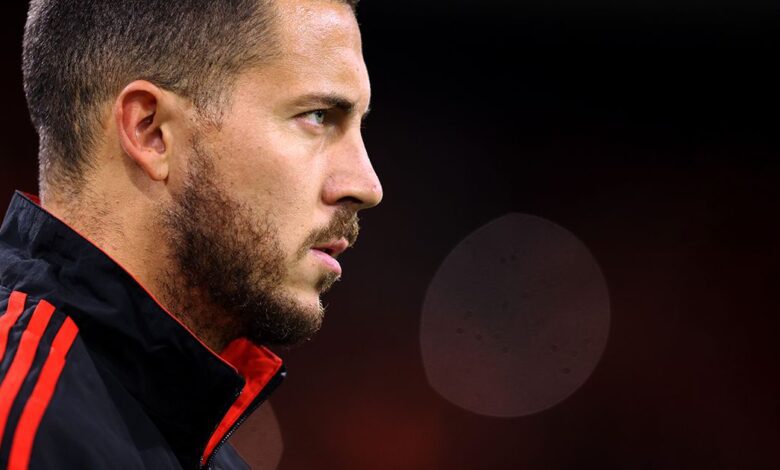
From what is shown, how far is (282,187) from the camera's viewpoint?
0.72 m

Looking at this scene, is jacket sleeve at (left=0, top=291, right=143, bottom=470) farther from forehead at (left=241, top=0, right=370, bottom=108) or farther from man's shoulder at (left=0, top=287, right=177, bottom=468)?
forehead at (left=241, top=0, right=370, bottom=108)

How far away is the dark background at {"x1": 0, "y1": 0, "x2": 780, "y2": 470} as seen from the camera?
2148 mm

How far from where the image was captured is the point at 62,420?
0.55m

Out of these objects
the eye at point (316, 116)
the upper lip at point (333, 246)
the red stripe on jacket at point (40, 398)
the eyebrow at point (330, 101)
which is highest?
the eyebrow at point (330, 101)

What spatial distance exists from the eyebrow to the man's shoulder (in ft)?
0.86

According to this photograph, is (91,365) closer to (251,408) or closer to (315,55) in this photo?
(251,408)

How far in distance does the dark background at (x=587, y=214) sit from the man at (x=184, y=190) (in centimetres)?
138

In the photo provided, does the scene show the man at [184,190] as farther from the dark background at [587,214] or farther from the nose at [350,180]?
the dark background at [587,214]

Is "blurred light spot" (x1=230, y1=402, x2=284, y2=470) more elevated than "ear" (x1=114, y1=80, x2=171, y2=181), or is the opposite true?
"ear" (x1=114, y1=80, x2=171, y2=181)

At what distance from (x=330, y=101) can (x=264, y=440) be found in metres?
1.53

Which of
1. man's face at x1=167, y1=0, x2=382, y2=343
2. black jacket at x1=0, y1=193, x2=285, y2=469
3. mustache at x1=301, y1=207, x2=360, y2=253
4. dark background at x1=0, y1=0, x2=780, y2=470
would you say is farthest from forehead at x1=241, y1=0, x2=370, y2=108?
dark background at x1=0, y1=0, x2=780, y2=470

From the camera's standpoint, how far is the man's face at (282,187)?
2.35ft

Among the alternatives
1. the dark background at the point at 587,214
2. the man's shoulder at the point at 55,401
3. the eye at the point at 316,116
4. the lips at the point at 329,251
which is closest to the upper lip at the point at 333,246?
the lips at the point at 329,251

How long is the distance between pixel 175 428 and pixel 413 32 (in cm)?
167
